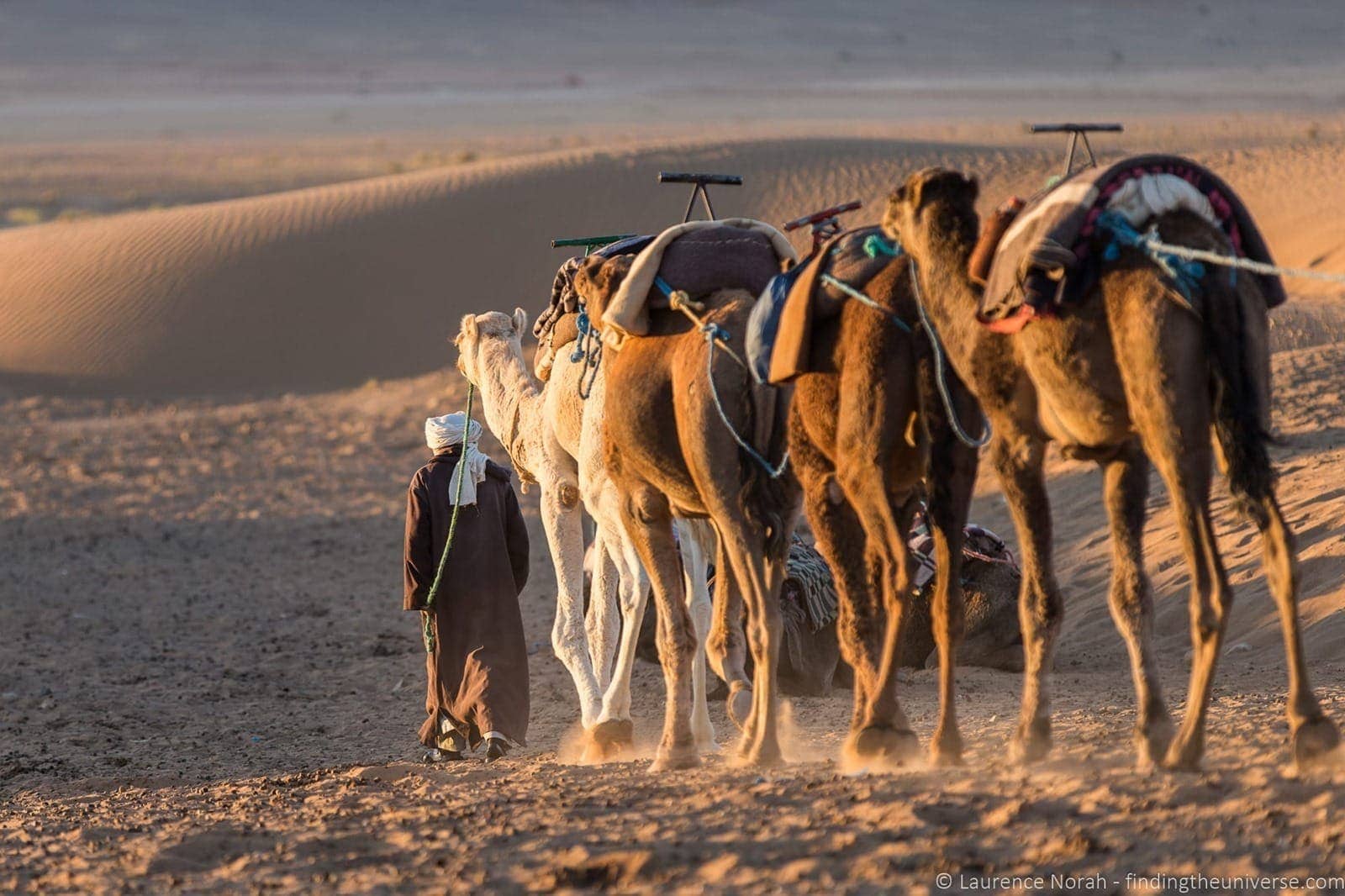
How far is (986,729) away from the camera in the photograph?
27.7 feet

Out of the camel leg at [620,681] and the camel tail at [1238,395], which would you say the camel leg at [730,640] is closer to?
the camel leg at [620,681]

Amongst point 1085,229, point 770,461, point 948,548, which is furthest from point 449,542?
→ point 1085,229

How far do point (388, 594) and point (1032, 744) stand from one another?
8.79m

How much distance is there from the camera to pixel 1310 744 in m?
6.06

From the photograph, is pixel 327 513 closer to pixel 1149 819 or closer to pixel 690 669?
pixel 690 669

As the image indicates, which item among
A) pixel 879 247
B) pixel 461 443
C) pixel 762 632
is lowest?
pixel 762 632

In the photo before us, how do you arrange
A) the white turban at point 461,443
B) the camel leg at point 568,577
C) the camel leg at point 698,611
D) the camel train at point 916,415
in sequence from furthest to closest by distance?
the white turban at point 461,443, the camel leg at point 568,577, the camel leg at point 698,611, the camel train at point 916,415

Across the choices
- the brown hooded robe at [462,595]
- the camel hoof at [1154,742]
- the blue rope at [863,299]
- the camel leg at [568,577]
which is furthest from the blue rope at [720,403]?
the brown hooded robe at [462,595]

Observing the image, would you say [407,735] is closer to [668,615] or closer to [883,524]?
[668,615]

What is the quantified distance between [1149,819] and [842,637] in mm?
1696

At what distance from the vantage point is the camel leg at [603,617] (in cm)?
941

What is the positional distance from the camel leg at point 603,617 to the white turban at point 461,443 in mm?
798

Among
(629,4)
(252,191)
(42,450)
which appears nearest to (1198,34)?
(629,4)

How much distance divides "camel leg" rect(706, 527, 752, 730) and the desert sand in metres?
0.39
